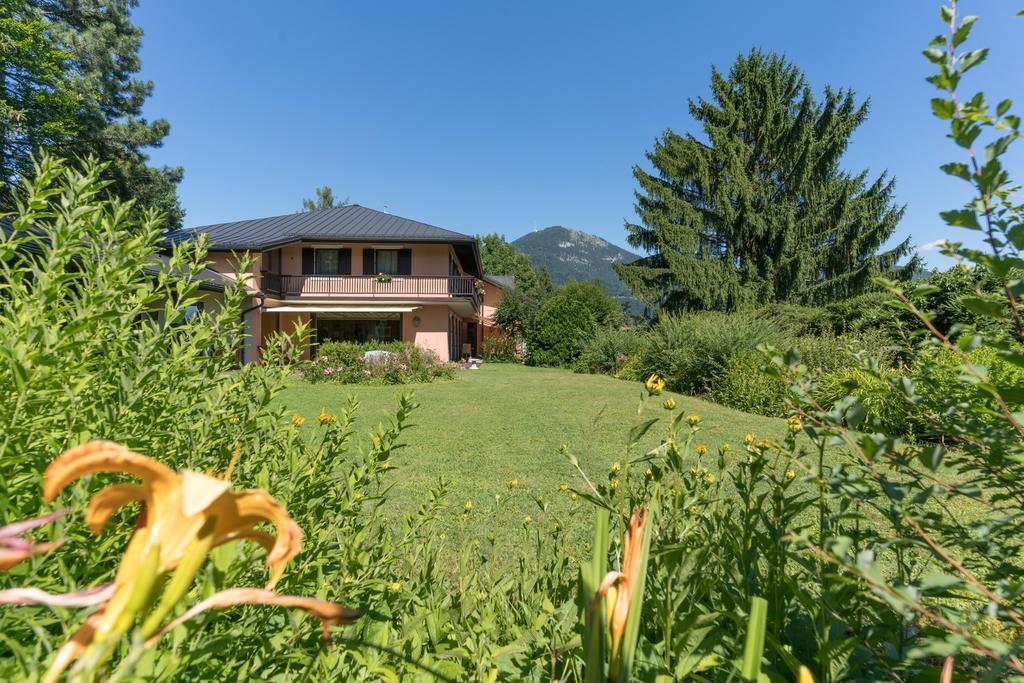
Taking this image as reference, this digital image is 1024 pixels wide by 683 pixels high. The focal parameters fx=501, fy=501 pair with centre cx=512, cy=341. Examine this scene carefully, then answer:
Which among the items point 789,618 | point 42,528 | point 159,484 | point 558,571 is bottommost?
point 558,571

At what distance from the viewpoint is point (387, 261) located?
21469mm

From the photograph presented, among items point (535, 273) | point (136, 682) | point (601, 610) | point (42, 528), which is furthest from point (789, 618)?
point (535, 273)

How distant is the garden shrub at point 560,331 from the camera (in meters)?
22.4

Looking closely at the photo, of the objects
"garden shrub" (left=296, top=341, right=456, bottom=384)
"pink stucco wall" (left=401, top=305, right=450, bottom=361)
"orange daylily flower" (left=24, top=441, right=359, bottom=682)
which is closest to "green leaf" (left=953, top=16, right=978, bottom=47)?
"orange daylily flower" (left=24, top=441, right=359, bottom=682)

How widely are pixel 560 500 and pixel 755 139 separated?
73.8ft

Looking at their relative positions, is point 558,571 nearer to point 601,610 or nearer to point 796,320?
point 601,610

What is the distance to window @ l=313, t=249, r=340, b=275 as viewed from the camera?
69.5ft

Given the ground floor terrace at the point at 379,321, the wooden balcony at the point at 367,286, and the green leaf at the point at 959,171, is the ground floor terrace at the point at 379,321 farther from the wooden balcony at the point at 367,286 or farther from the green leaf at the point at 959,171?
the green leaf at the point at 959,171

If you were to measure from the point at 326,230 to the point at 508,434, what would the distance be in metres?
16.9

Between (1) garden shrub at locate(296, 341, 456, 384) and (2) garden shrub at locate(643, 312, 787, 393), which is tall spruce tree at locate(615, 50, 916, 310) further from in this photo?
(1) garden shrub at locate(296, 341, 456, 384)

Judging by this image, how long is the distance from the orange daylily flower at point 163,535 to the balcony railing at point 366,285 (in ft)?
67.7

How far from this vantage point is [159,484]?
0.40m

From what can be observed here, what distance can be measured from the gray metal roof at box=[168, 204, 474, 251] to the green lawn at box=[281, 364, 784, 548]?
8.88 meters

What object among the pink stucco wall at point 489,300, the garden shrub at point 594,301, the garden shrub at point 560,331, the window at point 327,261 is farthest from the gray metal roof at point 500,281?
the window at point 327,261
